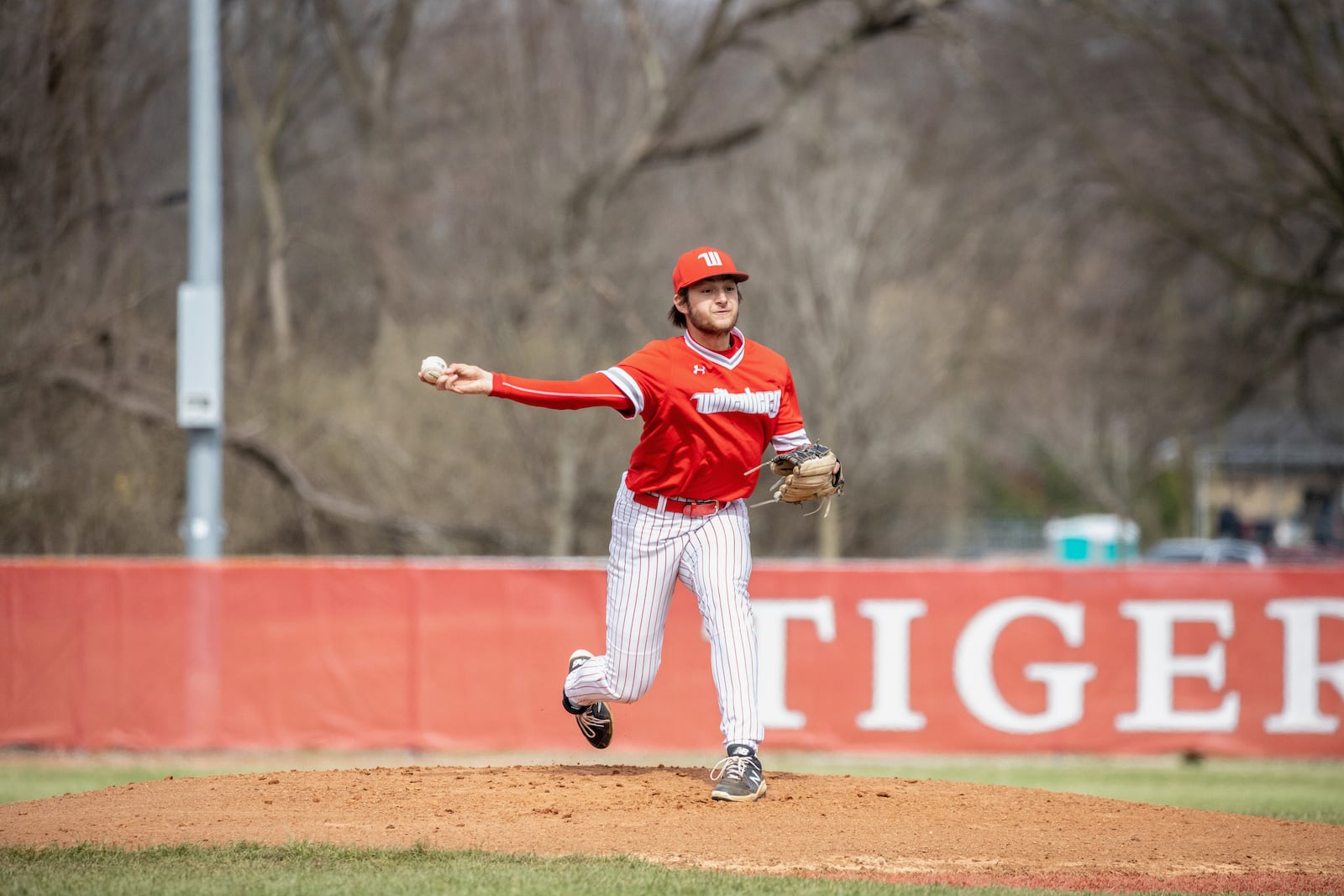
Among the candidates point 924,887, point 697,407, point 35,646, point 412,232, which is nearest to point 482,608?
A: point 35,646

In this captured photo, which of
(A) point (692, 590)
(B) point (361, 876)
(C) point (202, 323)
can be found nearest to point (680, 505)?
(A) point (692, 590)

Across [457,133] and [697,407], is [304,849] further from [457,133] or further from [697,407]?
[457,133]

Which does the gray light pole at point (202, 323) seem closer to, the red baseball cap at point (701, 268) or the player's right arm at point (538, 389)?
the player's right arm at point (538, 389)

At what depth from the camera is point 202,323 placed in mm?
11219

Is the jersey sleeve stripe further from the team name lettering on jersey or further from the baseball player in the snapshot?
the team name lettering on jersey

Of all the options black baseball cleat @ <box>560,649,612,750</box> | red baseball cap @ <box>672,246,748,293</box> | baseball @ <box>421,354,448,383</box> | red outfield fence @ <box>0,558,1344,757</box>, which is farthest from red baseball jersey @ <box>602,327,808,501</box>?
red outfield fence @ <box>0,558,1344,757</box>

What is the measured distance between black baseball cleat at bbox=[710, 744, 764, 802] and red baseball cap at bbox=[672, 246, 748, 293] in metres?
1.91

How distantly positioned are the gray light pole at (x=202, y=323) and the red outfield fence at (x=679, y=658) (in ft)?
2.41

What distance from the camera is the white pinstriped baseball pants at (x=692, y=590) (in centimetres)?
595

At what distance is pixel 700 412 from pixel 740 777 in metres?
1.49

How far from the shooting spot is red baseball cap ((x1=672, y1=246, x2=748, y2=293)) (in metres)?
5.88

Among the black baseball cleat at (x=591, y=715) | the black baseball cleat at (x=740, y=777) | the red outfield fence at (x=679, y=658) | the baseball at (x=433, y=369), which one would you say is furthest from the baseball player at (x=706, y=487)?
the red outfield fence at (x=679, y=658)

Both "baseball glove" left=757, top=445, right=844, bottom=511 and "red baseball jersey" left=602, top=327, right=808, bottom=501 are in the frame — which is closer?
"red baseball jersey" left=602, top=327, right=808, bottom=501

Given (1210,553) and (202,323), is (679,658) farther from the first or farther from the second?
(1210,553)
